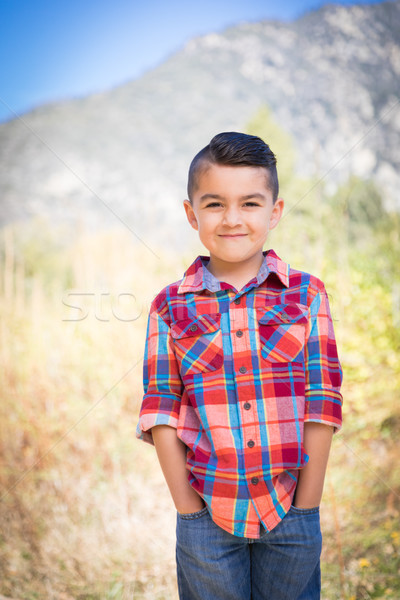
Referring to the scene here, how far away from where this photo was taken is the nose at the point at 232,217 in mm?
1116

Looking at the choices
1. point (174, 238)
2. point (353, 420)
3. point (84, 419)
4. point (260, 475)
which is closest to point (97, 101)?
point (174, 238)

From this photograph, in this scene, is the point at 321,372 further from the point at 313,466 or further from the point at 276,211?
the point at 276,211

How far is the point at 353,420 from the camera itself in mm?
2969

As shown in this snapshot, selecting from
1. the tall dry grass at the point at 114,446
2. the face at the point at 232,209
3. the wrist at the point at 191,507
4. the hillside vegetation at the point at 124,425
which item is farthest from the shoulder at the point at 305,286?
the tall dry grass at the point at 114,446

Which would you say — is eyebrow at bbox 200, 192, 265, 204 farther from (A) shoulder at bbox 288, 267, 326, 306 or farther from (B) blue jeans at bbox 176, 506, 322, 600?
(B) blue jeans at bbox 176, 506, 322, 600

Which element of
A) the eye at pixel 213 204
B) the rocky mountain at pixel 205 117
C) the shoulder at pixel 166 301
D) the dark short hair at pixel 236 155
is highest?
the rocky mountain at pixel 205 117

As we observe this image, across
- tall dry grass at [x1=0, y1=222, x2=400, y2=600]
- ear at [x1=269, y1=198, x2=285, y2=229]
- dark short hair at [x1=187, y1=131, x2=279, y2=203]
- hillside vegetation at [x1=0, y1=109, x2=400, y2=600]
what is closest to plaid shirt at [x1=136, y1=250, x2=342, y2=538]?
ear at [x1=269, y1=198, x2=285, y2=229]

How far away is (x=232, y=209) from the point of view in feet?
3.70

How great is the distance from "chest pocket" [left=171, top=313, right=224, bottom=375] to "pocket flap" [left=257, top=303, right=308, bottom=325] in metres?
0.10

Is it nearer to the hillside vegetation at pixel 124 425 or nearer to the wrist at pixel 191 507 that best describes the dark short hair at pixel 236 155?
the wrist at pixel 191 507

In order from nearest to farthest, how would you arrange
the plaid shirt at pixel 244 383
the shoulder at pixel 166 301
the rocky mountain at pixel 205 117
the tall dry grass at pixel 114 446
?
the plaid shirt at pixel 244 383
the shoulder at pixel 166 301
the tall dry grass at pixel 114 446
the rocky mountain at pixel 205 117

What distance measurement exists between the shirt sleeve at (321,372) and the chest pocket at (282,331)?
24 mm

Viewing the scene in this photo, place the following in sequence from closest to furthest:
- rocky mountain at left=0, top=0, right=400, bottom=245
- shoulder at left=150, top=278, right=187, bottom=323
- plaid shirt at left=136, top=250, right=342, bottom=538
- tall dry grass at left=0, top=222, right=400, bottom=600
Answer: plaid shirt at left=136, top=250, right=342, bottom=538
shoulder at left=150, top=278, right=187, bottom=323
tall dry grass at left=0, top=222, right=400, bottom=600
rocky mountain at left=0, top=0, right=400, bottom=245

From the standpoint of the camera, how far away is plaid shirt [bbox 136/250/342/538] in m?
1.07
